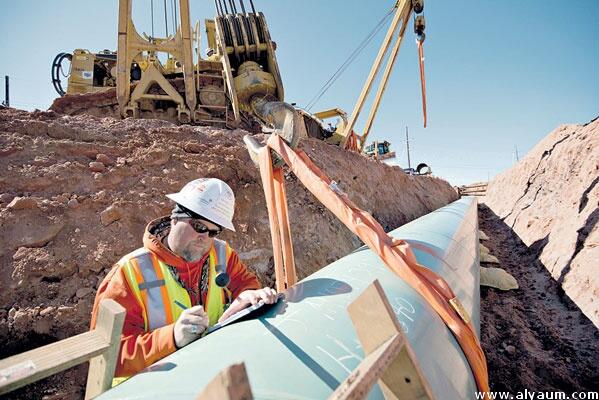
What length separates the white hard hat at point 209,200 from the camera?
2027 millimetres

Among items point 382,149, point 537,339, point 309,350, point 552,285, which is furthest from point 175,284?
point 382,149

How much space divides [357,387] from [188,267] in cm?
144

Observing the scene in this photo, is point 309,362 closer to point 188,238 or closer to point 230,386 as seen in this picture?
point 230,386

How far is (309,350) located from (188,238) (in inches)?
40.2

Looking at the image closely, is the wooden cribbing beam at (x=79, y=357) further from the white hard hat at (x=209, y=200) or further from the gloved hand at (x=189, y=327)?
the white hard hat at (x=209, y=200)

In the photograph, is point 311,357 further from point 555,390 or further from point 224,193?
point 555,390

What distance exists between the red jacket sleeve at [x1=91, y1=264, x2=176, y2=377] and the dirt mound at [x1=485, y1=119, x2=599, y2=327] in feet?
16.9

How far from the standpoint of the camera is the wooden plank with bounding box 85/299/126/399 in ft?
3.95

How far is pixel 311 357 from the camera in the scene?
1388mm

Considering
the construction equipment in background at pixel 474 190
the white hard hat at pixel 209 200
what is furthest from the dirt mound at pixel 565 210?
the construction equipment in background at pixel 474 190

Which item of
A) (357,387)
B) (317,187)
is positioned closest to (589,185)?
(317,187)

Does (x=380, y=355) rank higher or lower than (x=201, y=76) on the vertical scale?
lower

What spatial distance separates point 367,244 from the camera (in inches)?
90.2

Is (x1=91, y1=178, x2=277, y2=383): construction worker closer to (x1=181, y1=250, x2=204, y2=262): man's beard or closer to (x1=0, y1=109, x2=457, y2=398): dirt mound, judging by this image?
(x1=181, y1=250, x2=204, y2=262): man's beard
